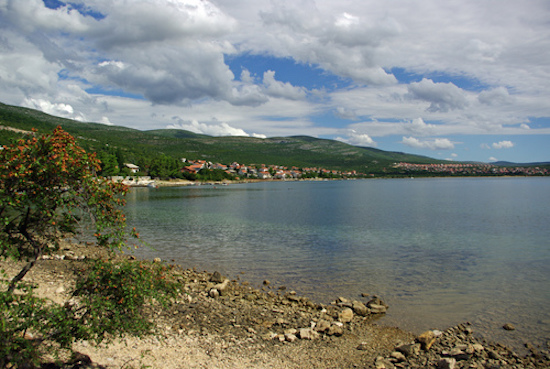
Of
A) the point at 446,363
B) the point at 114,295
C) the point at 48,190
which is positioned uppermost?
the point at 48,190

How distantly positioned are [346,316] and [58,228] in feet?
28.0

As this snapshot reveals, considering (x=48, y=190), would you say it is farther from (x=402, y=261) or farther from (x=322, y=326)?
(x=402, y=261)

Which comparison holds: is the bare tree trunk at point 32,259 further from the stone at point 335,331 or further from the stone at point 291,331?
the stone at point 335,331

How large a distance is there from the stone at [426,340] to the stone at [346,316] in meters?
2.14

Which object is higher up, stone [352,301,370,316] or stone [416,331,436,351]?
stone [416,331,436,351]

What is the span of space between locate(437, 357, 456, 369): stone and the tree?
6.40 metres

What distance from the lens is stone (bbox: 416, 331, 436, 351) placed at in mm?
9469

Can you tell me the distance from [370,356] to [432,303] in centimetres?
530

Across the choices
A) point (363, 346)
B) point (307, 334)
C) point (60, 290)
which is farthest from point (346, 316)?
point (60, 290)

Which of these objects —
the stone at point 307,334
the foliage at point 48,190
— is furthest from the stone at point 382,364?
the foliage at point 48,190

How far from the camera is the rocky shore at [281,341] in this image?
8.48 meters

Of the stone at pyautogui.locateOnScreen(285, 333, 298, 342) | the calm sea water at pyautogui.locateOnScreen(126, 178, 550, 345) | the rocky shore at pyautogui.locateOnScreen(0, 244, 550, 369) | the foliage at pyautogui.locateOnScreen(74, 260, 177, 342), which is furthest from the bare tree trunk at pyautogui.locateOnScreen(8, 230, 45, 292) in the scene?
the calm sea water at pyautogui.locateOnScreen(126, 178, 550, 345)

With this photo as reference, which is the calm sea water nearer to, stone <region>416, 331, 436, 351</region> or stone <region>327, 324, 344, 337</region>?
stone <region>416, 331, 436, 351</region>

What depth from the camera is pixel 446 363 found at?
8469mm
